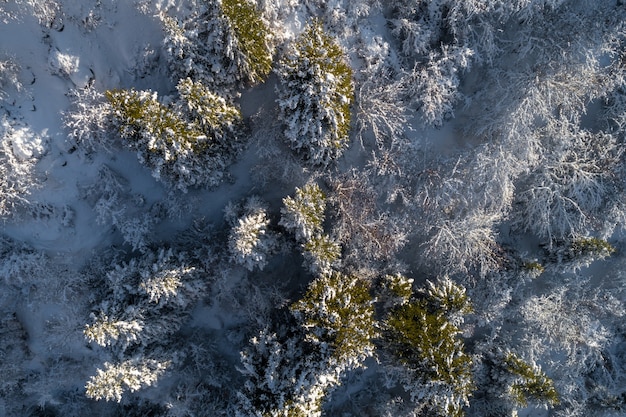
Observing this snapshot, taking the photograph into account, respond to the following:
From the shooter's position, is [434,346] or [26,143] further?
[26,143]

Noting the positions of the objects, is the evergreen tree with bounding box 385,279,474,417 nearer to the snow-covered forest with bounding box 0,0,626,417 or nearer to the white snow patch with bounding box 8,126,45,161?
the snow-covered forest with bounding box 0,0,626,417

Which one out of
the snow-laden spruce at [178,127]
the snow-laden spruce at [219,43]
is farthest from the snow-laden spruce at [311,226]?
the snow-laden spruce at [219,43]

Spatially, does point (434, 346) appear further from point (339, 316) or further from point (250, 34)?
point (250, 34)

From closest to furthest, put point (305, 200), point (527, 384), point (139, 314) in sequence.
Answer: point (305, 200)
point (139, 314)
point (527, 384)

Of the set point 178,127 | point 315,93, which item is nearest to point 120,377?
point 178,127

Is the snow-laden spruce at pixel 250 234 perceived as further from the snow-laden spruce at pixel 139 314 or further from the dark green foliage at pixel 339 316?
the dark green foliage at pixel 339 316

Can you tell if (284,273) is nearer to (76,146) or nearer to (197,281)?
(197,281)

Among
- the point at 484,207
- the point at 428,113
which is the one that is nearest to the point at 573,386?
the point at 484,207
